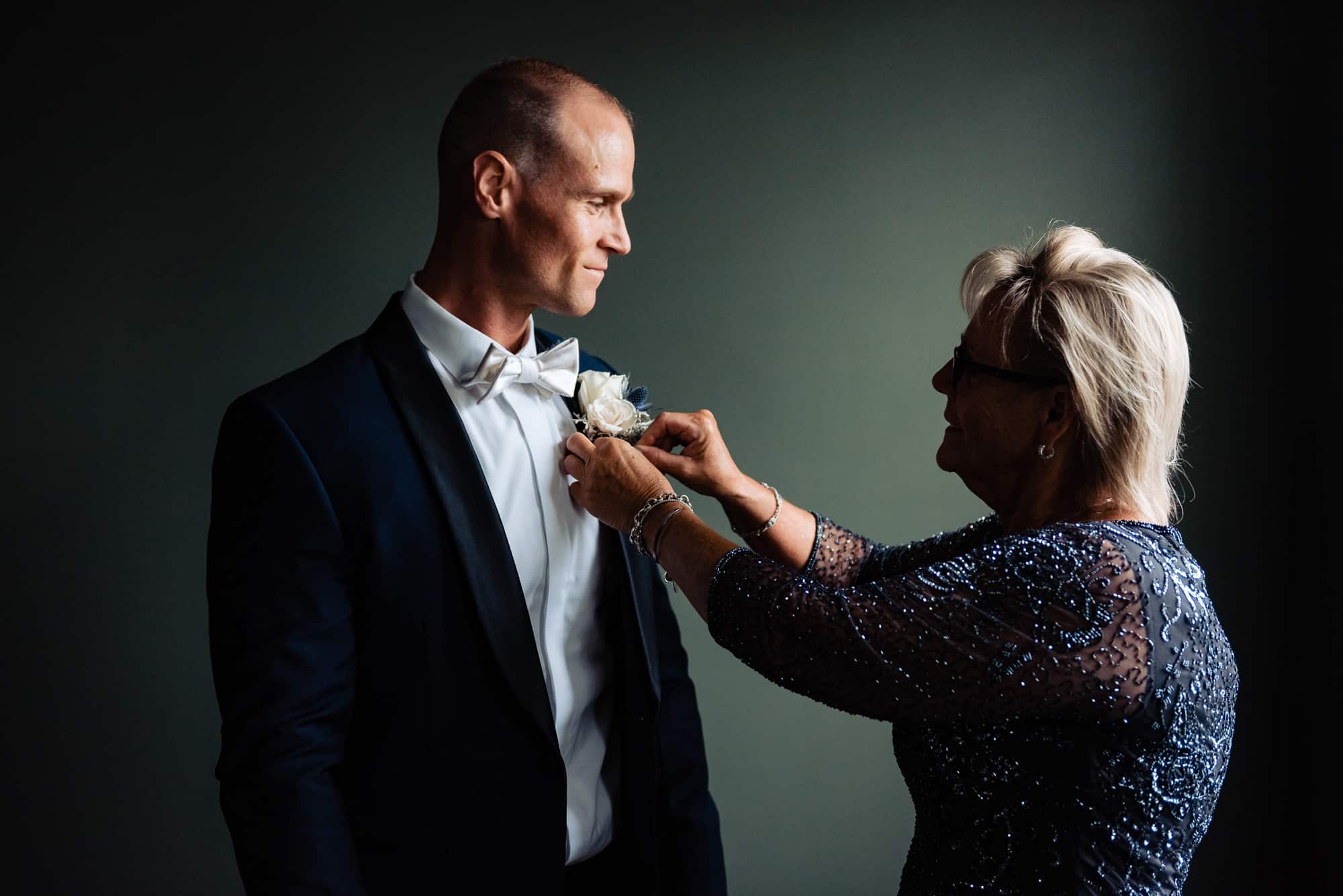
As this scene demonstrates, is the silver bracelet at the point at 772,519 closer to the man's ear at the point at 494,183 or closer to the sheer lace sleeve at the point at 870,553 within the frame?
the sheer lace sleeve at the point at 870,553

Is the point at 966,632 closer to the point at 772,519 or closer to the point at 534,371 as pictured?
the point at 772,519

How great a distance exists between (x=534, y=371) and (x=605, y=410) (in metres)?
0.13

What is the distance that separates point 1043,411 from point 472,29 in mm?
1714

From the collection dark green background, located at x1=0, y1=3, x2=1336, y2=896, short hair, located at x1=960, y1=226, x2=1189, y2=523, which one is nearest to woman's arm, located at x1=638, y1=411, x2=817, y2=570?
short hair, located at x1=960, y1=226, x2=1189, y2=523

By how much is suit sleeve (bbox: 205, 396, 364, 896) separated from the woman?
437 mm

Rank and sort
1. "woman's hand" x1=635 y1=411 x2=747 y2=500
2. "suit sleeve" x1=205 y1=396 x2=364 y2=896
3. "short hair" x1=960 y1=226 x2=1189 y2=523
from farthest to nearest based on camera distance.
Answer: "woman's hand" x1=635 y1=411 x2=747 y2=500
"short hair" x1=960 y1=226 x2=1189 y2=523
"suit sleeve" x1=205 y1=396 x2=364 y2=896

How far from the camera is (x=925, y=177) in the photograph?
2770 mm

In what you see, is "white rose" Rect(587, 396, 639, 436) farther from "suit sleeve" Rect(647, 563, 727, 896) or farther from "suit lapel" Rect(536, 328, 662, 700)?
"suit sleeve" Rect(647, 563, 727, 896)

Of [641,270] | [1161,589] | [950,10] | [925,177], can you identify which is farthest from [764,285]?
[1161,589]

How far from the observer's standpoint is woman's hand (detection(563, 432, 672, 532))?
1.56 m

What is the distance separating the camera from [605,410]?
5.41 feet

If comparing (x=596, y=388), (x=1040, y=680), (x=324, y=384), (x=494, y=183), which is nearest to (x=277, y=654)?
(x=324, y=384)

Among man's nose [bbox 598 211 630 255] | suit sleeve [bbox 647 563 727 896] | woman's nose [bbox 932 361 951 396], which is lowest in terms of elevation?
suit sleeve [bbox 647 563 727 896]

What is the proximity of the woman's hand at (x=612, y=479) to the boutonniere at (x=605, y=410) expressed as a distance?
3 cm
